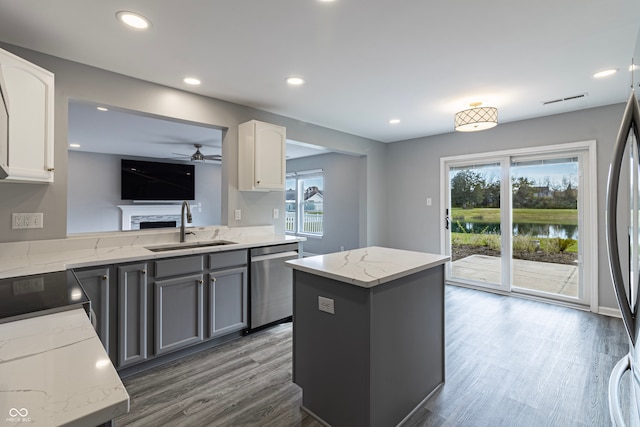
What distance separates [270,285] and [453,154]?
138 inches

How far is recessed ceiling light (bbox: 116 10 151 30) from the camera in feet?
6.10

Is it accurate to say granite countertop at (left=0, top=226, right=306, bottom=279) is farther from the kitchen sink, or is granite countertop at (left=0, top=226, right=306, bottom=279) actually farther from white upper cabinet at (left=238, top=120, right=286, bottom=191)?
white upper cabinet at (left=238, top=120, right=286, bottom=191)

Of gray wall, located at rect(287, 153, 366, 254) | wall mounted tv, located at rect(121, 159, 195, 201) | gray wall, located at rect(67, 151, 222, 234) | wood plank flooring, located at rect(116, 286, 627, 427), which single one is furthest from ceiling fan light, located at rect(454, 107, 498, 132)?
gray wall, located at rect(67, 151, 222, 234)

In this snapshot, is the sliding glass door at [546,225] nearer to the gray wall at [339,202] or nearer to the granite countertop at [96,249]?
the gray wall at [339,202]

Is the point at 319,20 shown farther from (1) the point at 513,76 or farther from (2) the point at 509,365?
(2) the point at 509,365

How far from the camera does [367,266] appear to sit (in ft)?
6.07

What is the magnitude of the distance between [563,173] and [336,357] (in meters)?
3.93

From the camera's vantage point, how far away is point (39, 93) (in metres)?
2.03

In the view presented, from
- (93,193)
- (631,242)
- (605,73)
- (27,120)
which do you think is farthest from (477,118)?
(93,193)

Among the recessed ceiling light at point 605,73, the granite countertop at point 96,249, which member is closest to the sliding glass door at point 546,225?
the recessed ceiling light at point 605,73

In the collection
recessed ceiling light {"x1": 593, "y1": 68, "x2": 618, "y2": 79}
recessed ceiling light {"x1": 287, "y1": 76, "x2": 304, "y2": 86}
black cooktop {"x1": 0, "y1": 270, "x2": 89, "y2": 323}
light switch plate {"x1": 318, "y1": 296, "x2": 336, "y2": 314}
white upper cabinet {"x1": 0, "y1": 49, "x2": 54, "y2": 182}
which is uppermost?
recessed ceiling light {"x1": 287, "y1": 76, "x2": 304, "y2": 86}

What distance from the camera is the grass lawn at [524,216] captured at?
12.6 ft

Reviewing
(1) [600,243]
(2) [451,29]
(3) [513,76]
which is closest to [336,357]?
(2) [451,29]

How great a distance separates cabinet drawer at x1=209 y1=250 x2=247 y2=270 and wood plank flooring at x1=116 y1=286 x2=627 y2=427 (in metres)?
0.74
